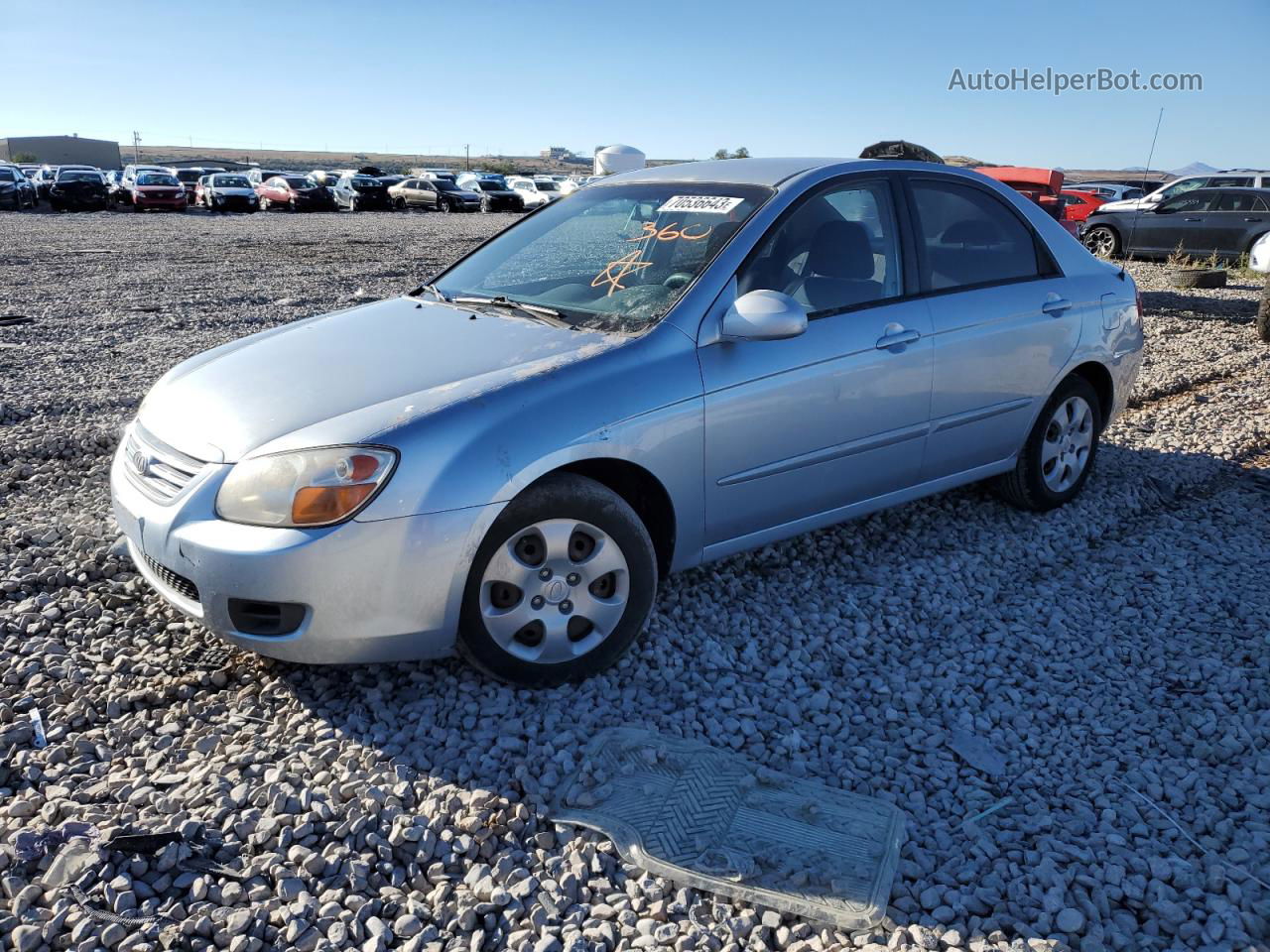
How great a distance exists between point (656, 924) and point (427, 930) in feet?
1.76

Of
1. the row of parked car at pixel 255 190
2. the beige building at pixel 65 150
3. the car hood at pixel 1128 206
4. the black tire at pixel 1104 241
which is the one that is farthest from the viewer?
the beige building at pixel 65 150

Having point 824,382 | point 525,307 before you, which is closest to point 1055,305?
point 824,382

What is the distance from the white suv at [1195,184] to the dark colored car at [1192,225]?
11cm

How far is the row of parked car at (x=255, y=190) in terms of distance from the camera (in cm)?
3272

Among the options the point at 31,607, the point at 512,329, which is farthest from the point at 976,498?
the point at 31,607

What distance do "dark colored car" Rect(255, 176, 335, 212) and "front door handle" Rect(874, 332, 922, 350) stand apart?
34.6 m

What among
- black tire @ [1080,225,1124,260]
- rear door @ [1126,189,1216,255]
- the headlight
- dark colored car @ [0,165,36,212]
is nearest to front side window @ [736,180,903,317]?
the headlight

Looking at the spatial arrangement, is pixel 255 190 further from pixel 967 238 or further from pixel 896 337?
pixel 896 337

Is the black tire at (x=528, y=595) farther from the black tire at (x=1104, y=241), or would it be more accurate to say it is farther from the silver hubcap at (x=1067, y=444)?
the black tire at (x=1104, y=241)

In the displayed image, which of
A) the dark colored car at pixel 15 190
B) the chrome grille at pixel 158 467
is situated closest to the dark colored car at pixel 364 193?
the dark colored car at pixel 15 190

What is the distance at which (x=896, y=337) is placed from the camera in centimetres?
399

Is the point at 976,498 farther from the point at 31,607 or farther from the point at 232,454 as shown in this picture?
the point at 31,607

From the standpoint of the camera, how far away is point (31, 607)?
3.81 m

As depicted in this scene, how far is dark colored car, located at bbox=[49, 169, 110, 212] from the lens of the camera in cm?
3244
